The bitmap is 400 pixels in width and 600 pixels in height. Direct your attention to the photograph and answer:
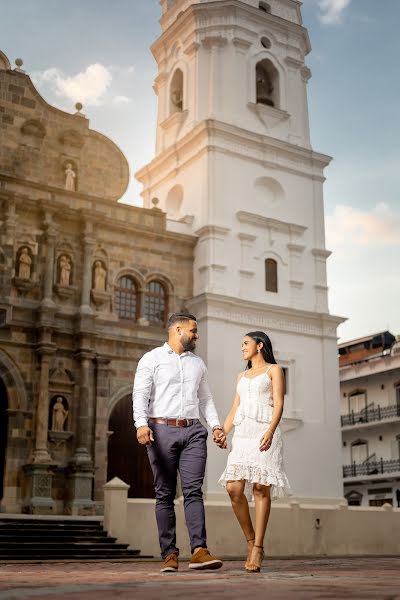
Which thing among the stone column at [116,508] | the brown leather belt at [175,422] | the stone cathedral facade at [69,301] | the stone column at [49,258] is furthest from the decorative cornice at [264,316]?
the brown leather belt at [175,422]

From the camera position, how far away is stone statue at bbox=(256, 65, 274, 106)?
89.6ft

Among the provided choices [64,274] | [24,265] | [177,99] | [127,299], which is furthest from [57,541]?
[177,99]

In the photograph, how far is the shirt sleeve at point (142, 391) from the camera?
6.07 metres

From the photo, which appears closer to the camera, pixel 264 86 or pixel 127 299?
pixel 127 299

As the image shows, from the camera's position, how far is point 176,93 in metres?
28.4

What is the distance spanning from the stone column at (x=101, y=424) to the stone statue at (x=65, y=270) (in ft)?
7.76

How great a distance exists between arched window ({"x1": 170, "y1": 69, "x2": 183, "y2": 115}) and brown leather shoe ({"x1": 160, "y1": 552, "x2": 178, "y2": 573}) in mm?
23814

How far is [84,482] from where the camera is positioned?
65.6 ft

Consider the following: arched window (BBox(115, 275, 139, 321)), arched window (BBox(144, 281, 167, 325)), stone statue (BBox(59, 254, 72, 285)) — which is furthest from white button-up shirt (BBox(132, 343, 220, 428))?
arched window (BBox(144, 281, 167, 325))

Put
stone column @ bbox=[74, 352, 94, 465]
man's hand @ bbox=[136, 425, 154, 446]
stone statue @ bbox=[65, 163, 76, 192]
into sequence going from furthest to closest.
A: stone statue @ bbox=[65, 163, 76, 192] < stone column @ bbox=[74, 352, 94, 465] < man's hand @ bbox=[136, 425, 154, 446]

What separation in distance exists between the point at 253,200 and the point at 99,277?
6.23 m

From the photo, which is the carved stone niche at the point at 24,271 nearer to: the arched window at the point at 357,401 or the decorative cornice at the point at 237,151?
the decorative cornice at the point at 237,151

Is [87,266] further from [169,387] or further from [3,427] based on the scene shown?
[169,387]

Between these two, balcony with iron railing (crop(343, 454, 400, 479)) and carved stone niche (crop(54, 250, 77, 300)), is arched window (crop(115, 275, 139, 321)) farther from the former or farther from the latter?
balcony with iron railing (crop(343, 454, 400, 479))
